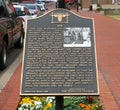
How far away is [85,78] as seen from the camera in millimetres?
5969

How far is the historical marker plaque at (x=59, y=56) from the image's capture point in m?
5.91

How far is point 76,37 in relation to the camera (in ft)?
20.3

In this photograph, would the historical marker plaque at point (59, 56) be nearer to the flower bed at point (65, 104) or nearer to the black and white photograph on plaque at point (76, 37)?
the black and white photograph on plaque at point (76, 37)

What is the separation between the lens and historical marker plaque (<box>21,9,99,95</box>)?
5.91 m

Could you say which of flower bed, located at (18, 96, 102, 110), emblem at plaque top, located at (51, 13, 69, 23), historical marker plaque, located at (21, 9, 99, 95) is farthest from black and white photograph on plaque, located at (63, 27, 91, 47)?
flower bed, located at (18, 96, 102, 110)

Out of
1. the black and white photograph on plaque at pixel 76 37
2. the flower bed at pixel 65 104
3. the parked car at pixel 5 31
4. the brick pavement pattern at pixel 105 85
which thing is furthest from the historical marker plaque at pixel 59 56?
the parked car at pixel 5 31

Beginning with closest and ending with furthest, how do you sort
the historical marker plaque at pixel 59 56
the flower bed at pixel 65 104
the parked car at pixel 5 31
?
the historical marker plaque at pixel 59 56, the flower bed at pixel 65 104, the parked car at pixel 5 31

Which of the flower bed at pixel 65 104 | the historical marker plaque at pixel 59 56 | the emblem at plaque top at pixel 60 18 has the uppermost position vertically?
the emblem at plaque top at pixel 60 18

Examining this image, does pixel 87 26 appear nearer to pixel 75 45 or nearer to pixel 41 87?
pixel 75 45

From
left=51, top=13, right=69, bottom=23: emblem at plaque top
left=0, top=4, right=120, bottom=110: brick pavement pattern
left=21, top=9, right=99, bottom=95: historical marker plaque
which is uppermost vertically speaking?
left=51, top=13, right=69, bottom=23: emblem at plaque top

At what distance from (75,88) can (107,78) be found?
15.5ft

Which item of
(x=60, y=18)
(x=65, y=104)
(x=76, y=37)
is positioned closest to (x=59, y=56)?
(x=76, y=37)

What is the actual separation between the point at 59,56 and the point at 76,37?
1.23ft

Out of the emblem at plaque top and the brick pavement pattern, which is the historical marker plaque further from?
the brick pavement pattern
